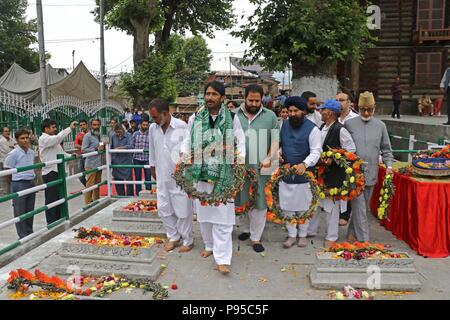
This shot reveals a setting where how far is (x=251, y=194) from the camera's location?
4.76 meters

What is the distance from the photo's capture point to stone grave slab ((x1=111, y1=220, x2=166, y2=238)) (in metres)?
5.49

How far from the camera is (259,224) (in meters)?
4.95

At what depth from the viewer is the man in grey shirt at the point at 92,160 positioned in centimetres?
788

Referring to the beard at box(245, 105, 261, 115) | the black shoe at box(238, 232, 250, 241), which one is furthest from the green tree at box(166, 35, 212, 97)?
the beard at box(245, 105, 261, 115)

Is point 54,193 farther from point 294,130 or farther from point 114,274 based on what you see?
point 294,130

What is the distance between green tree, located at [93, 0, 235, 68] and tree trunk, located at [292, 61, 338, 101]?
11.5m

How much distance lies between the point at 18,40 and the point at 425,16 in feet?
102

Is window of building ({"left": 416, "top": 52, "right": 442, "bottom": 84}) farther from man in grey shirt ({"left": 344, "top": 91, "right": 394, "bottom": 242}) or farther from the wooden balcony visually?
man in grey shirt ({"left": 344, "top": 91, "right": 394, "bottom": 242})

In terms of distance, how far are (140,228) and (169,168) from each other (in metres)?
1.27

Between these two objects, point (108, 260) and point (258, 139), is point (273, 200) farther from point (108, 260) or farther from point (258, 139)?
point (108, 260)

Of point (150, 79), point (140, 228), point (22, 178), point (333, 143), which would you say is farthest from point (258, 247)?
point (150, 79)

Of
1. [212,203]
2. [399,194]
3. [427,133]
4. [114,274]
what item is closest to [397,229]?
[399,194]
